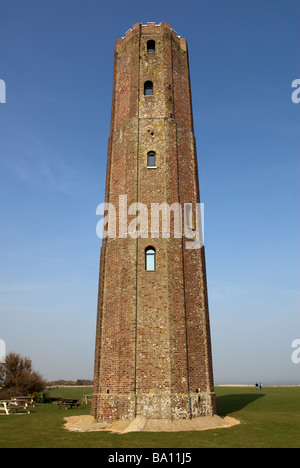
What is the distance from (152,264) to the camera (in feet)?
51.7

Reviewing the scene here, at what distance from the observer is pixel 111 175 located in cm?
1841

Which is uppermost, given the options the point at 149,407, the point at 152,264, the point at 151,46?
the point at 151,46

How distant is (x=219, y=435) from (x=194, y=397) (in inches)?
103

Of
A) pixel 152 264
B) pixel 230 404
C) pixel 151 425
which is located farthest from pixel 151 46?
pixel 230 404

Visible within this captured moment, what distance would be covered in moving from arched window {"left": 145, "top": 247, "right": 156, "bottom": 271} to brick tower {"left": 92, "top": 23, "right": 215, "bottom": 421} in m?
0.05

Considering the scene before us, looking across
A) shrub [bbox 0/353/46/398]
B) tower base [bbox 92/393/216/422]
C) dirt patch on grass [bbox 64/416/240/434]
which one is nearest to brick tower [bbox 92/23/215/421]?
tower base [bbox 92/393/216/422]

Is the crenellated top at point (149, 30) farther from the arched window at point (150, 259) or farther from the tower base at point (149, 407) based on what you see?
the tower base at point (149, 407)

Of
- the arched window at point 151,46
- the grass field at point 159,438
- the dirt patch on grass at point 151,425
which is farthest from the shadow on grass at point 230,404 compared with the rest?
the arched window at point 151,46

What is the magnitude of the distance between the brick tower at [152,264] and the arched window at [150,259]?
5 cm

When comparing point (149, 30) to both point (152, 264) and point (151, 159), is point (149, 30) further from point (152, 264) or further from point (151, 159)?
point (152, 264)

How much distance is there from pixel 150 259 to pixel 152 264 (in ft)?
0.82

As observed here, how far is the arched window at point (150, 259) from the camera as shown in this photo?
15.7m

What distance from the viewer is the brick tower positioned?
46.5 feet
